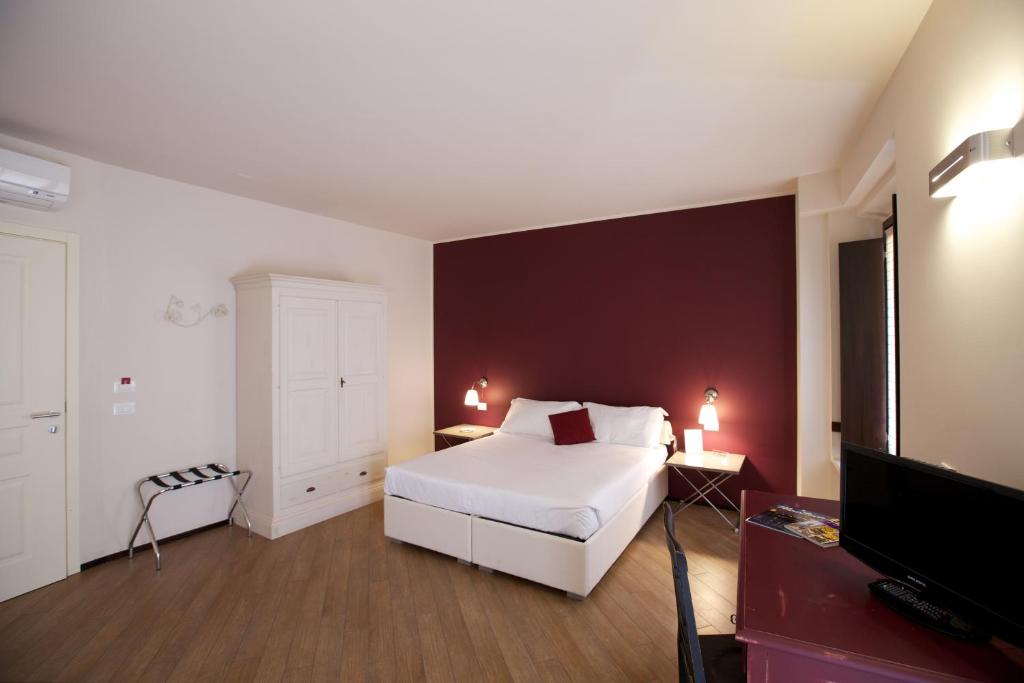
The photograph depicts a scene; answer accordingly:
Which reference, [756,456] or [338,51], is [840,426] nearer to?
[756,456]

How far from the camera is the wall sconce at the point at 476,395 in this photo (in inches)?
202

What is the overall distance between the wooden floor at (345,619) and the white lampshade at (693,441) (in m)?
0.75

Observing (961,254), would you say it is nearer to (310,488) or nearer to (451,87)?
(451,87)

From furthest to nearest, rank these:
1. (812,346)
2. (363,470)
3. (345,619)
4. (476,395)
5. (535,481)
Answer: (476,395) → (363,470) → (812,346) → (535,481) → (345,619)

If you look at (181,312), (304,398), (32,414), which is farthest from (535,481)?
(32,414)

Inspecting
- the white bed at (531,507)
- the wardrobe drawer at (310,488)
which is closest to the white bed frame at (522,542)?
the white bed at (531,507)

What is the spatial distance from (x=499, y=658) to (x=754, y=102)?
3040 mm

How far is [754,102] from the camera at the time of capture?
7.79 ft

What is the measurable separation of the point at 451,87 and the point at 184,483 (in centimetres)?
315

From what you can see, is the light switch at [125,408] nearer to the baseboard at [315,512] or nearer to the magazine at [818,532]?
the baseboard at [315,512]

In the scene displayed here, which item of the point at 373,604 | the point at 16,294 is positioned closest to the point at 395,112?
the point at 16,294

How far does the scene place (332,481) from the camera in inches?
157

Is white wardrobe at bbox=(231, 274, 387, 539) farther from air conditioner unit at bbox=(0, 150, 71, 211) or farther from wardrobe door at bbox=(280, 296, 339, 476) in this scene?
air conditioner unit at bbox=(0, 150, 71, 211)

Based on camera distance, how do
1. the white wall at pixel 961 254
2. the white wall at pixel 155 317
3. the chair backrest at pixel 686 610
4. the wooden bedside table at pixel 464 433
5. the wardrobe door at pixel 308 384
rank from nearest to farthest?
1. the chair backrest at pixel 686 610
2. the white wall at pixel 961 254
3. the white wall at pixel 155 317
4. the wardrobe door at pixel 308 384
5. the wooden bedside table at pixel 464 433
